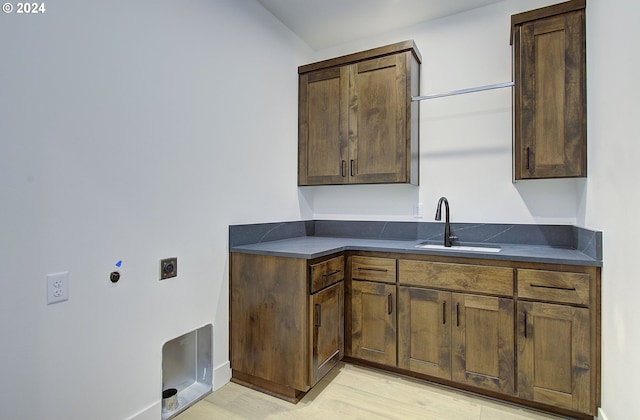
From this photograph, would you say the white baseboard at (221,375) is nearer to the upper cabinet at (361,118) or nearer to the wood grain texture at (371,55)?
the upper cabinet at (361,118)

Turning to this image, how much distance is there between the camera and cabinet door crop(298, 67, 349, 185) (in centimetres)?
277

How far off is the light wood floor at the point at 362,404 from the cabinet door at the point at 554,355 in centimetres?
17

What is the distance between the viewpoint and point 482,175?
2545mm

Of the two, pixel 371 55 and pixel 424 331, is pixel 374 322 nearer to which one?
pixel 424 331

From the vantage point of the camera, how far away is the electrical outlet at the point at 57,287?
1375 mm

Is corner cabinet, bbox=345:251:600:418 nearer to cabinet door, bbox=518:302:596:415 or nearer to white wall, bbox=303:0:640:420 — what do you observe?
cabinet door, bbox=518:302:596:415

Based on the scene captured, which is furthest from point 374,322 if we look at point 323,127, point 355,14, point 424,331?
point 355,14

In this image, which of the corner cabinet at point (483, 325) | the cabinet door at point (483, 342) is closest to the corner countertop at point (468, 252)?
the corner cabinet at point (483, 325)

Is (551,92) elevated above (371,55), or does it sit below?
below

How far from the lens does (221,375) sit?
2211 mm

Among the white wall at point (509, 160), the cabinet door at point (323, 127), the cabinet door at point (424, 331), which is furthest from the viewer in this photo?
the cabinet door at point (323, 127)

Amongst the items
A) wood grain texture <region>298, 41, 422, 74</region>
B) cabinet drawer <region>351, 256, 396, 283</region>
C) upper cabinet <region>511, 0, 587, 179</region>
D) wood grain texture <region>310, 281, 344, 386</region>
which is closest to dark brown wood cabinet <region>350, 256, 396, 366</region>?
cabinet drawer <region>351, 256, 396, 283</region>

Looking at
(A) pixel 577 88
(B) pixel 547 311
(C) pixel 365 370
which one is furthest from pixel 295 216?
(A) pixel 577 88

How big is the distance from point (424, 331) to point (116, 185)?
203cm
